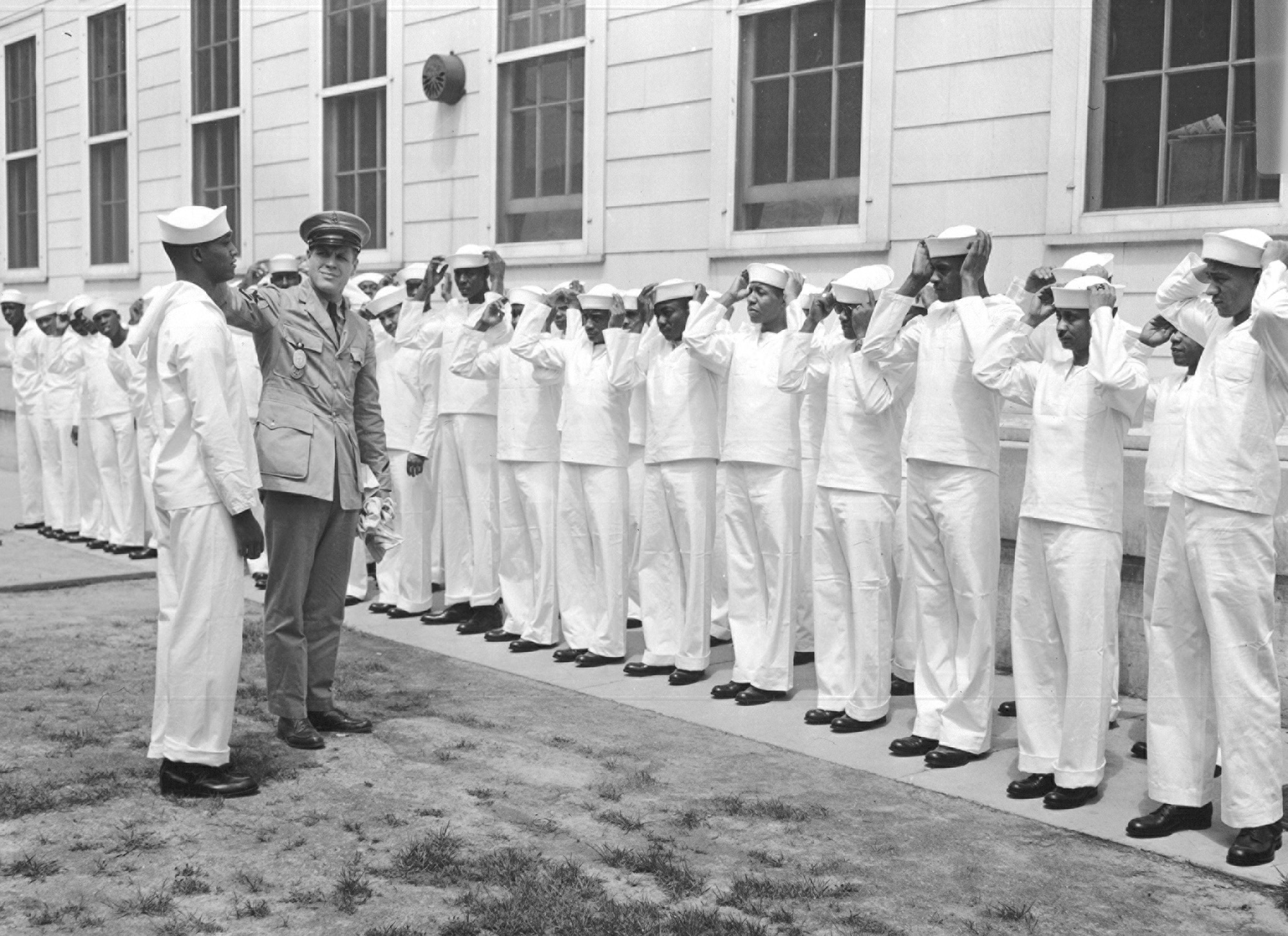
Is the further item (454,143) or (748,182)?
(454,143)

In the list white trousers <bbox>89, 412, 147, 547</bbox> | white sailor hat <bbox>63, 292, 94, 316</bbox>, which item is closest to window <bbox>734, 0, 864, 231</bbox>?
white trousers <bbox>89, 412, 147, 547</bbox>

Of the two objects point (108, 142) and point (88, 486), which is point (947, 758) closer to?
point (88, 486)

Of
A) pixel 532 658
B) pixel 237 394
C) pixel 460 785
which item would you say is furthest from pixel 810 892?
pixel 532 658

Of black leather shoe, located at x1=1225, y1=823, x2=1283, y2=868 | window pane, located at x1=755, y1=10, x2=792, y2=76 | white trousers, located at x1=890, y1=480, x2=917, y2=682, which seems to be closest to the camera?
black leather shoe, located at x1=1225, y1=823, x2=1283, y2=868

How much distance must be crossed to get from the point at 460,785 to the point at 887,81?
551cm

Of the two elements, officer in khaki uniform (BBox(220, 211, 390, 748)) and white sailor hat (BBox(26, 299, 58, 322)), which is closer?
officer in khaki uniform (BBox(220, 211, 390, 748))

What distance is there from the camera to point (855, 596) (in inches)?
273

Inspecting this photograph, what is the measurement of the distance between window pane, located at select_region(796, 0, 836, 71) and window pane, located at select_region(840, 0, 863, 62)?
10 centimetres

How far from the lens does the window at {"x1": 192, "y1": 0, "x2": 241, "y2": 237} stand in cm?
1566

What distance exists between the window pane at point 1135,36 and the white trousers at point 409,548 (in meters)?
4.74

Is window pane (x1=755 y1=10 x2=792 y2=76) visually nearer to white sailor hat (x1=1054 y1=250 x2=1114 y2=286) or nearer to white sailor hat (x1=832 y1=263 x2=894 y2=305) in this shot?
white sailor hat (x1=832 y1=263 x2=894 y2=305)

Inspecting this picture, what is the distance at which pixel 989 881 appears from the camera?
16.1 feet

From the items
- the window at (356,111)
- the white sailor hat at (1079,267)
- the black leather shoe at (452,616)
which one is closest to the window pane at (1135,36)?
the white sailor hat at (1079,267)

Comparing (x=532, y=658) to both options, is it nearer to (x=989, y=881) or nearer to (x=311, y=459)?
(x=311, y=459)
